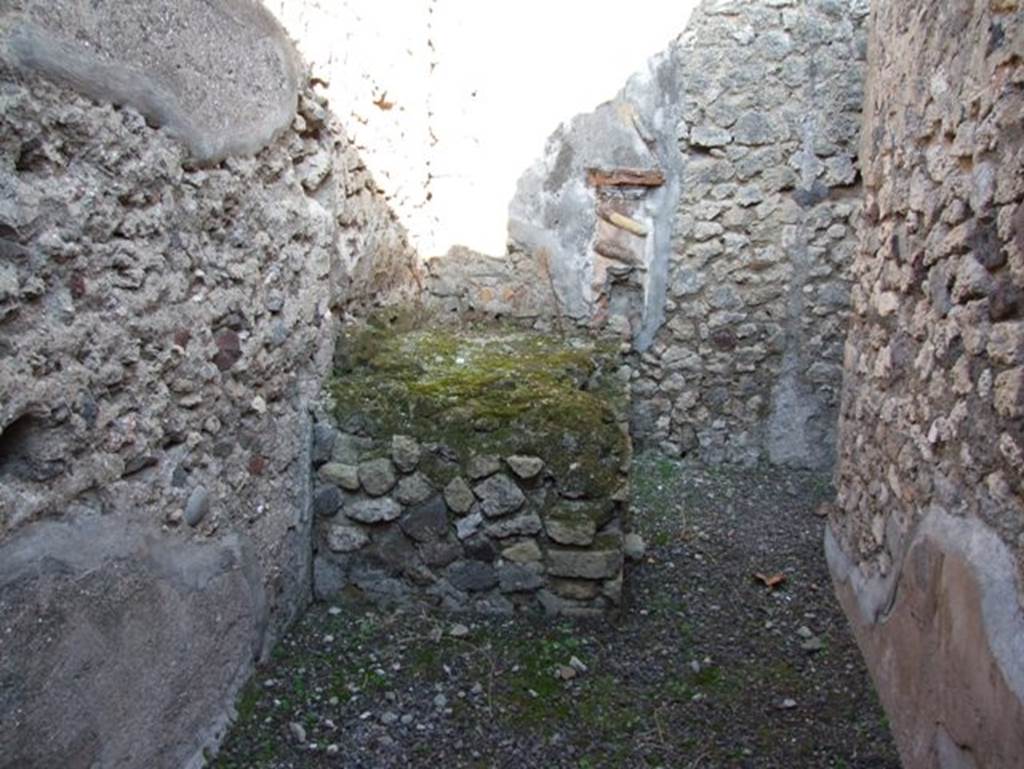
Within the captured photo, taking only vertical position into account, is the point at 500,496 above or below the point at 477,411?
below

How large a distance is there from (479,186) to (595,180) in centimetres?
54

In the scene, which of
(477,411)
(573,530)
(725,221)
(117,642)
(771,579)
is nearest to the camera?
(117,642)

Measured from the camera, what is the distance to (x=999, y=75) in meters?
1.66

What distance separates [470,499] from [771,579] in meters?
1.14

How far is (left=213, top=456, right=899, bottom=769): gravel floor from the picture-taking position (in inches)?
82.1

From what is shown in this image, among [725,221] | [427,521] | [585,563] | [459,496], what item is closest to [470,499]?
[459,496]

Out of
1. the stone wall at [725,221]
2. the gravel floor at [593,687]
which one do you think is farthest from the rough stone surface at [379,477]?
the stone wall at [725,221]

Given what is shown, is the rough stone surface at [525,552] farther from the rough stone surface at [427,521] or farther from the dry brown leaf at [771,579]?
the dry brown leaf at [771,579]

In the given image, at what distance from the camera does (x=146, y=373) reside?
5.95 ft

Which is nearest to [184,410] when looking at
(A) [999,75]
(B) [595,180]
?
(A) [999,75]

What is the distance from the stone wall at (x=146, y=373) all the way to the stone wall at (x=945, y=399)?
64.6 inches

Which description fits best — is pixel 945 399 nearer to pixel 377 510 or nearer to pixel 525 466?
pixel 525 466

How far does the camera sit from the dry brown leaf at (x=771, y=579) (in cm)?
295

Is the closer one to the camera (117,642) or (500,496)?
(117,642)
